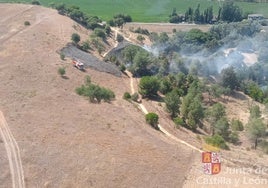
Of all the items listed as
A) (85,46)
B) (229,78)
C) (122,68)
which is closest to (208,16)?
(229,78)

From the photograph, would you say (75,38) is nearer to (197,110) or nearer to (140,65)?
(140,65)

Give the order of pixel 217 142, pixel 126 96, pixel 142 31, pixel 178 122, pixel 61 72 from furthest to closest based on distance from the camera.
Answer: pixel 142 31 < pixel 61 72 < pixel 126 96 < pixel 178 122 < pixel 217 142

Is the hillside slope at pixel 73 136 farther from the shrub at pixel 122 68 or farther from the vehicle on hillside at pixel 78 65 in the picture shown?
the shrub at pixel 122 68

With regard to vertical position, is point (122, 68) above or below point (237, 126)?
above

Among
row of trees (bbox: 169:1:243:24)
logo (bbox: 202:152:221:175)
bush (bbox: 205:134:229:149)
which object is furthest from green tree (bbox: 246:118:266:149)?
row of trees (bbox: 169:1:243:24)

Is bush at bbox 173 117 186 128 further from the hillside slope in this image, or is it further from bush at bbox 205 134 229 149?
bush at bbox 205 134 229 149

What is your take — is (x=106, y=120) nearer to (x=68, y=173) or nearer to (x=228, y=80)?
(x=68, y=173)

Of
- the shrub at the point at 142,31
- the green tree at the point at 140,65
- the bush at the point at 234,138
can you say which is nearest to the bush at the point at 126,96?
the green tree at the point at 140,65
